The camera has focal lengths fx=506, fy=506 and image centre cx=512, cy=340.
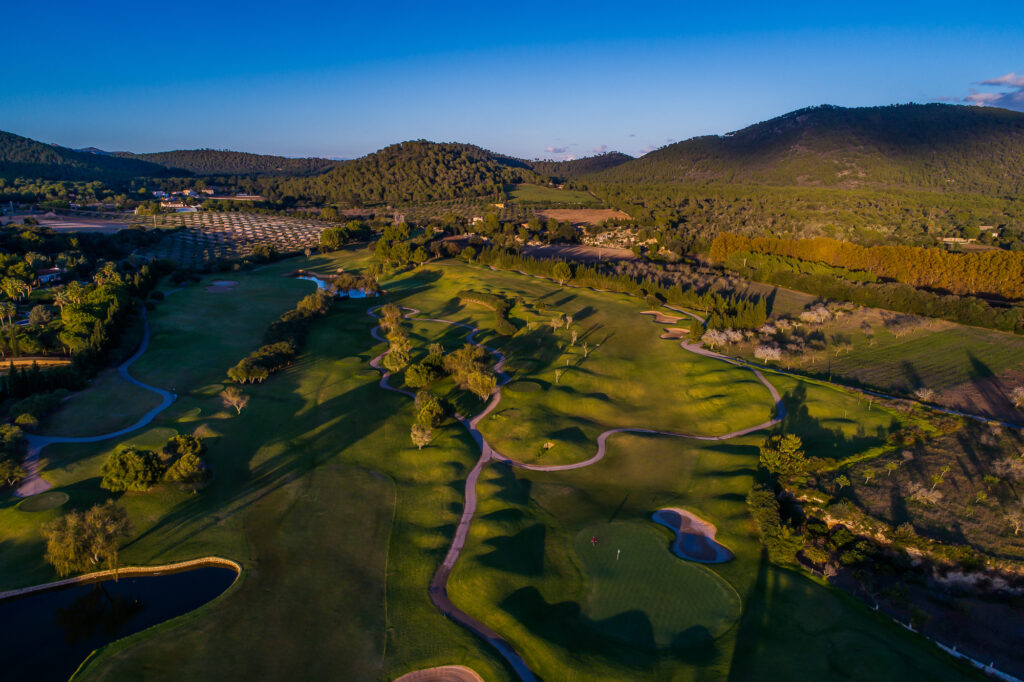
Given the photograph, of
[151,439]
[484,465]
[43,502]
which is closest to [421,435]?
[484,465]

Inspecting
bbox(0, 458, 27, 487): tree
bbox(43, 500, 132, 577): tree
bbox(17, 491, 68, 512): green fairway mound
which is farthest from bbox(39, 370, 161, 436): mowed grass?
bbox(43, 500, 132, 577): tree

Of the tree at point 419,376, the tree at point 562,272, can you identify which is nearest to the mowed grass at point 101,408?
the tree at point 419,376

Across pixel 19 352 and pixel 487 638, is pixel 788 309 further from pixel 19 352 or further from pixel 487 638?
pixel 19 352

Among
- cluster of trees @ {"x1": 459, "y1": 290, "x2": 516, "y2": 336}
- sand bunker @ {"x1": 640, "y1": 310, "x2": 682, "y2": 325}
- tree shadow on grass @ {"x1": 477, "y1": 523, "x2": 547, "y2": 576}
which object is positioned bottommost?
tree shadow on grass @ {"x1": 477, "y1": 523, "x2": 547, "y2": 576}

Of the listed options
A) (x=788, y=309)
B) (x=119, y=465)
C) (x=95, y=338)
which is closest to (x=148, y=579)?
(x=119, y=465)

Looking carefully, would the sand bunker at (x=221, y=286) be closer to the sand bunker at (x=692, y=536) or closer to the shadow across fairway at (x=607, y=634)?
the shadow across fairway at (x=607, y=634)

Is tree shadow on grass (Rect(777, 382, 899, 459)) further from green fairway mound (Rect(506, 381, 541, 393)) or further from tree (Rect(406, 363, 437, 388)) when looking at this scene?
tree (Rect(406, 363, 437, 388))

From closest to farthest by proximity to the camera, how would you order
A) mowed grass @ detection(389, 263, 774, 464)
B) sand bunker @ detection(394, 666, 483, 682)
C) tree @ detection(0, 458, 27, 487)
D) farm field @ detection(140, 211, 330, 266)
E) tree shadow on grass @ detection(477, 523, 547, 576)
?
sand bunker @ detection(394, 666, 483, 682), tree shadow on grass @ detection(477, 523, 547, 576), tree @ detection(0, 458, 27, 487), mowed grass @ detection(389, 263, 774, 464), farm field @ detection(140, 211, 330, 266)
